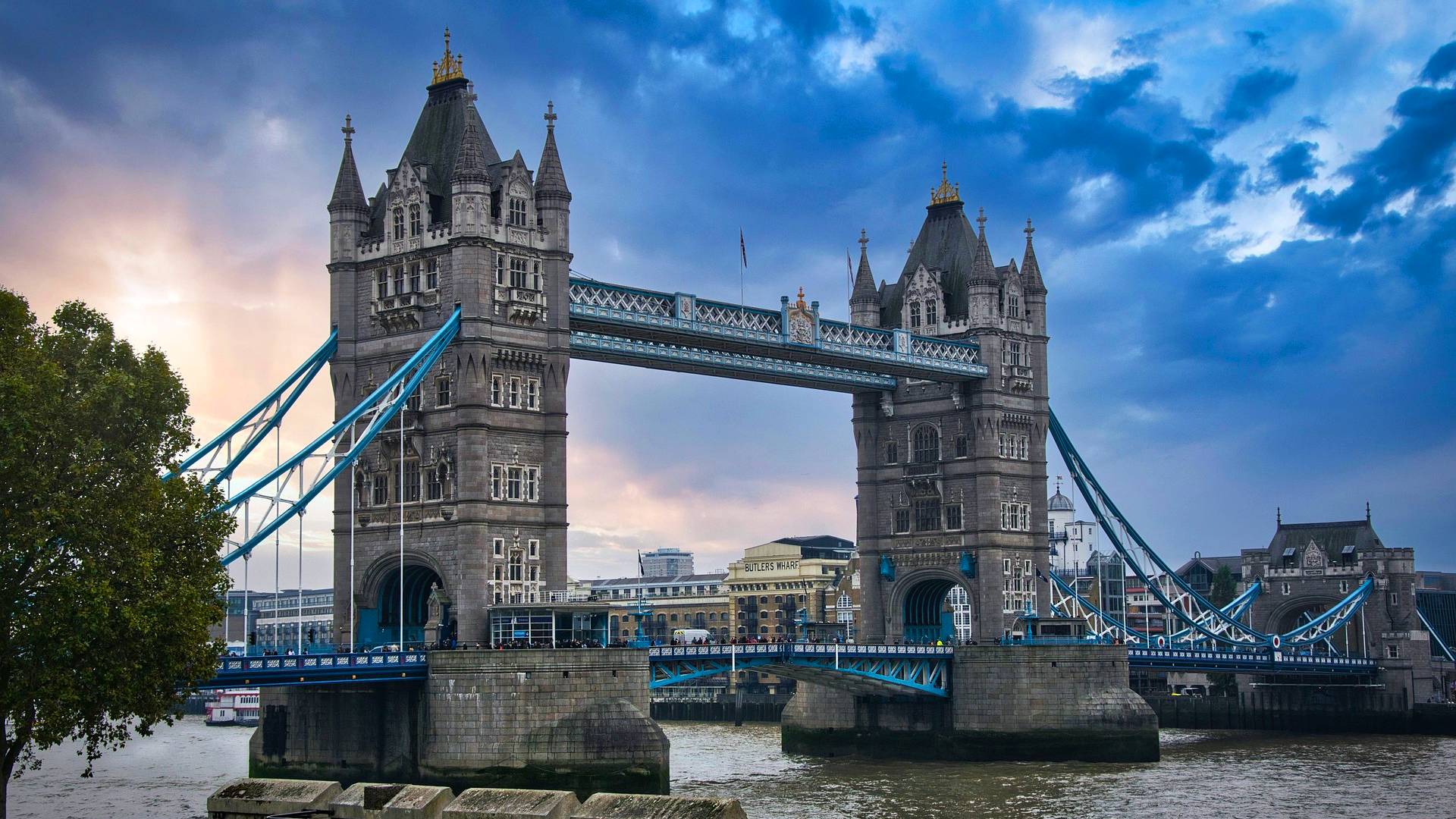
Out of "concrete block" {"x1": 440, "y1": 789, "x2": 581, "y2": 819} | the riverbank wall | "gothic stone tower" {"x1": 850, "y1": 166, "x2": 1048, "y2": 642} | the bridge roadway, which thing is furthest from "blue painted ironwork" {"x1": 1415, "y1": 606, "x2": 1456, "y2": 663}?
"concrete block" {"x1": 440, "y1": 789, "x2": 581, "y2": 819}

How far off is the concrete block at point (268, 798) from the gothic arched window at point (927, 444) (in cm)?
6902

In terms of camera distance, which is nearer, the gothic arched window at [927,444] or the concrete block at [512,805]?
the concrete block at [512,805]

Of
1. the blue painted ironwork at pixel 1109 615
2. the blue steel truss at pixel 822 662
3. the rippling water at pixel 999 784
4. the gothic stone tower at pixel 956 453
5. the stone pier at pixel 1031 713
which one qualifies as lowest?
the rippling water at pixel 999 784

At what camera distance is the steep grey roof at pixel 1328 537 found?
124m

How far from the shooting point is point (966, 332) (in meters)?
103

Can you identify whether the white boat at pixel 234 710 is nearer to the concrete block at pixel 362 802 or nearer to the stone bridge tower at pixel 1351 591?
the stone bridge tower at pixel 1351 591

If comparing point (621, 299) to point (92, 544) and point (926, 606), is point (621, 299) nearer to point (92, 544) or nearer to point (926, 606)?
point (926, 606)

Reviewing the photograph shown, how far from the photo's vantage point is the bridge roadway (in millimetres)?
64500

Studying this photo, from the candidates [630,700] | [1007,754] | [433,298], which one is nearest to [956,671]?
[1007,754]

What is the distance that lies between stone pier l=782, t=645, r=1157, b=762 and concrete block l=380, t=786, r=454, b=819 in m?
57.4

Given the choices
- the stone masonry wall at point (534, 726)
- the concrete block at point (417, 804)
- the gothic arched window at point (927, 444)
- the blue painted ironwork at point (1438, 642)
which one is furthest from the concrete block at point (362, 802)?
the blue painted ironwork at point (1438, 642)

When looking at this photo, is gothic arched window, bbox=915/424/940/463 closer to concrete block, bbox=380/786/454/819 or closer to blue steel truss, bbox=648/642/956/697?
blue steel truss, bbox=648/642/956/697

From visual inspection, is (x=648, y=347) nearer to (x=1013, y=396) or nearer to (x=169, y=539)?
(x=1013, y=396)

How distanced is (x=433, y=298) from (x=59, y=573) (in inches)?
1193
